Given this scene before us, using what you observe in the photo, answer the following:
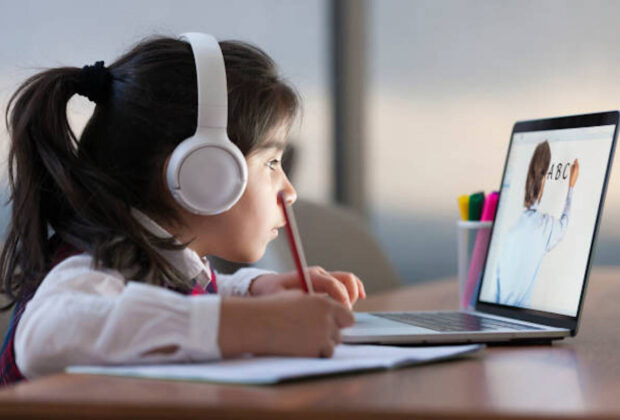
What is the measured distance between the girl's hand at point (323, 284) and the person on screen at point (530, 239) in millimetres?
181

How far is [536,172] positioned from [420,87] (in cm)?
197

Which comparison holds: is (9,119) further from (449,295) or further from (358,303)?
(449,295)

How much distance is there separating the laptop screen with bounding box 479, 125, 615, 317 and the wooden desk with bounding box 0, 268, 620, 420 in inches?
9.3

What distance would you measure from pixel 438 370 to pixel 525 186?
1.55 ft

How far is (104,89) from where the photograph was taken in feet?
3.46

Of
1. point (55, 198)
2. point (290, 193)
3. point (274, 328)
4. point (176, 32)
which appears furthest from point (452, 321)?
point (176, 32)

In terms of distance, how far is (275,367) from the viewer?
66cm

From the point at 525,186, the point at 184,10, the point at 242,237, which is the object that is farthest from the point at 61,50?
the point at 525,186

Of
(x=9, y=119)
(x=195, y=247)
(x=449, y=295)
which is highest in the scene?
(x=9, y=119)

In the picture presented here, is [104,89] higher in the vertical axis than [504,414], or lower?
higher

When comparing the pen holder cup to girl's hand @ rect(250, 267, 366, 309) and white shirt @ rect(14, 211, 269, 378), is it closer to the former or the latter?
girl's hand @ rect(250, 267, 366, 309)

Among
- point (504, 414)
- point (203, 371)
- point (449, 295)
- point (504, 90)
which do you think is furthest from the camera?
point (504, 90)

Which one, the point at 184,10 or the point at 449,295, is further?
the point at 184,10

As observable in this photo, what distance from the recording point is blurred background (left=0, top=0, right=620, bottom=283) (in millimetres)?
2713
